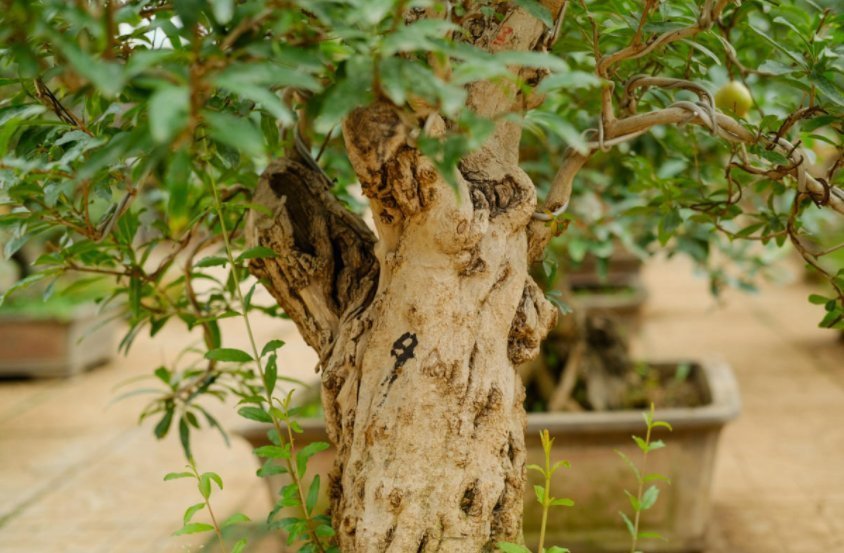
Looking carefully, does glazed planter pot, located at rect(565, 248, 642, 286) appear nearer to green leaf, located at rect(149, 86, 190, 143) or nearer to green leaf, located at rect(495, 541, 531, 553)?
green leaf, located at rect(495, 541, 531, 553)

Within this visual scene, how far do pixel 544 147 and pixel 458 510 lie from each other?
132cm

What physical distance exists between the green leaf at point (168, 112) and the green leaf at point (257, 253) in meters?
0.46

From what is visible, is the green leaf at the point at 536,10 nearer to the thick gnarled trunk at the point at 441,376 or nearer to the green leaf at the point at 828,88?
the thick gnarled trunk at the point at 441,376

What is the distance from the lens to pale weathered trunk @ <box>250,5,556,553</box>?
3.00 ft

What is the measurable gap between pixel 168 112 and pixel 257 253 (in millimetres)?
501

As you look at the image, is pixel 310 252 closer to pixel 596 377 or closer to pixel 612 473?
pixel 612 473

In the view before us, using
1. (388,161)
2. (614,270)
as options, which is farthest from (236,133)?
(614,270)

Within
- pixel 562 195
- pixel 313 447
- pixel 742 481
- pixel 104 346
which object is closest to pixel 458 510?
pixel 313 447

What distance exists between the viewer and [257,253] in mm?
993

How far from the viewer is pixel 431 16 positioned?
0.89 m

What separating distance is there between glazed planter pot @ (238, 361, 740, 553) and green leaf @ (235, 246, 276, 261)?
0.80 metres

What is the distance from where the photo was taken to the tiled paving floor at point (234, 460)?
207 centimetres

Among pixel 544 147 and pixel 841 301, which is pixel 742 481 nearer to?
pixel 544 147

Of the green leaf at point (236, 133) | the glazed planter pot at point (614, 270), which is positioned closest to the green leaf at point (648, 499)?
the green leaf at point (236, 133)
